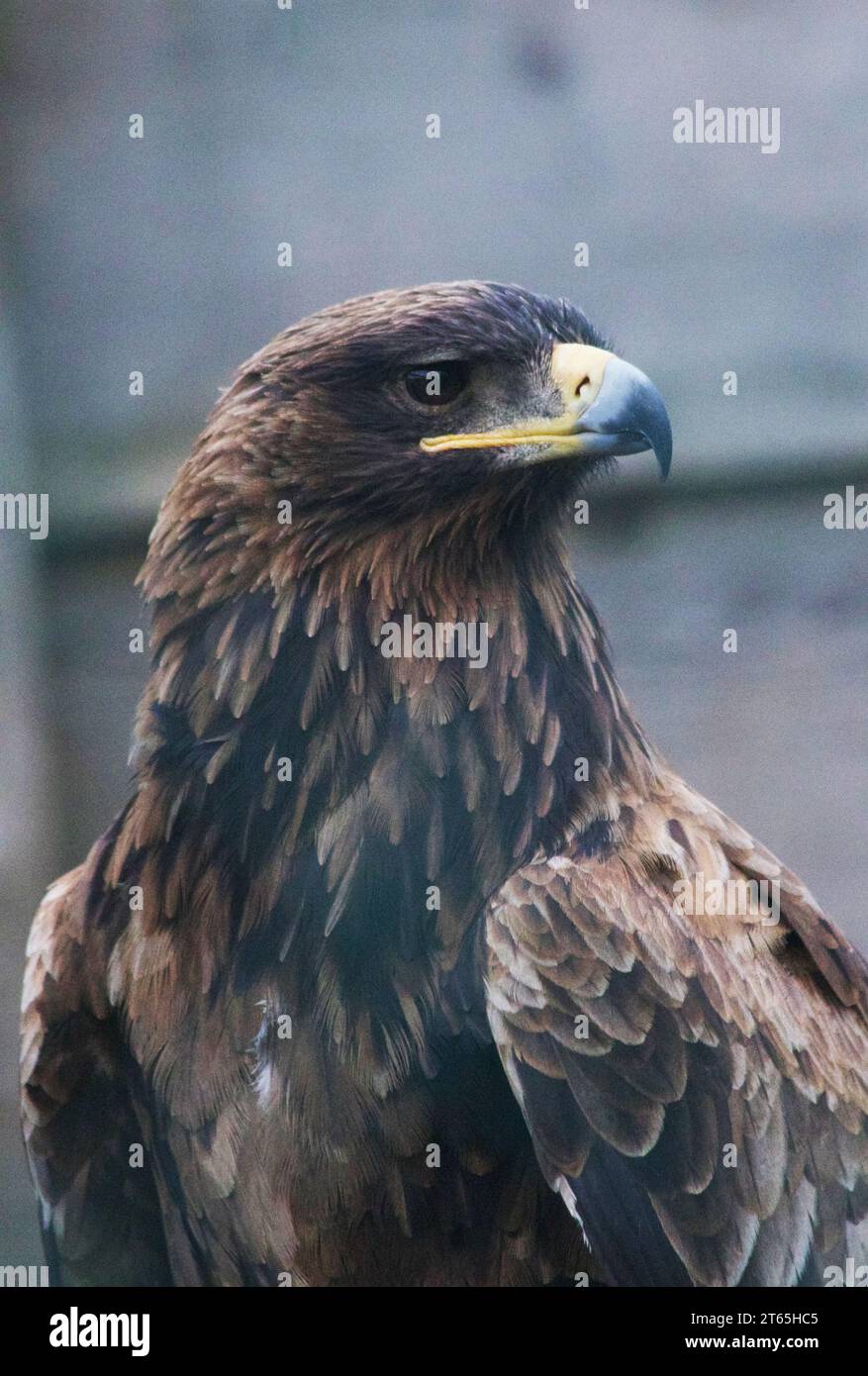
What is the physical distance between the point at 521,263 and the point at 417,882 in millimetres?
1096

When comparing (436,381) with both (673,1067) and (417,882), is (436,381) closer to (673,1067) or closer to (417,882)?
(417,882)

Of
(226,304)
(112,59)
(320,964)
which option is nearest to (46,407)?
(226,304)

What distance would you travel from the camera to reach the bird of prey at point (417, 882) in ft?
4.55

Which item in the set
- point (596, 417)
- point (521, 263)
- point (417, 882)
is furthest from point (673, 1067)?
point (521, 263)

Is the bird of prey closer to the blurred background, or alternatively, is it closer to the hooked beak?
the hooked beak

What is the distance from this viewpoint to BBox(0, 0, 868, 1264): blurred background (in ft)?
6.52

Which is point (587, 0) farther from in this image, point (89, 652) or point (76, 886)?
point (76, 886)

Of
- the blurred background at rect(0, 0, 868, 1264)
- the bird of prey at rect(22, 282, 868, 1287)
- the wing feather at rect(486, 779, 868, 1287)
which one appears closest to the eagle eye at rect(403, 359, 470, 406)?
the bird of prey at rect(22, 282, 868, 1287)

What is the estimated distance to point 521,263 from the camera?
2.12 meters

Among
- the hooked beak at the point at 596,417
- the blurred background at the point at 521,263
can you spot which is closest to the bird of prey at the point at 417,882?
the hooked beak at the point at 596,417

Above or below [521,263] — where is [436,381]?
below

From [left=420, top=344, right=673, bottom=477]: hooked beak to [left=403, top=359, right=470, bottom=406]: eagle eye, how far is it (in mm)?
57

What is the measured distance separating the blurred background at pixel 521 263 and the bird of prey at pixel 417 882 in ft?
2.14

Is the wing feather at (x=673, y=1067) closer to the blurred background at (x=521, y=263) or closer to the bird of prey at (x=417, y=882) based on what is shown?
the bird of prey at (x=417, y=882)
